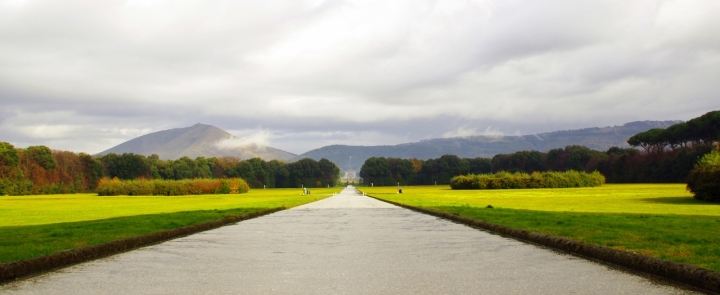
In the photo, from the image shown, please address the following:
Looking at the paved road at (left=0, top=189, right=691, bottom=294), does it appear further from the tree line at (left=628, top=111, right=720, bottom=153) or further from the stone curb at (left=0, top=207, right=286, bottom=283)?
the tree line at (left=628, top=111, right=720, bottom=153)

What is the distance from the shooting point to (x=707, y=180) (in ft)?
140

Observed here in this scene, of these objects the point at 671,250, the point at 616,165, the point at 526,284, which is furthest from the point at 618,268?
the point at 616,165

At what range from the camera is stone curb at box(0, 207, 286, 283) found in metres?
9.38

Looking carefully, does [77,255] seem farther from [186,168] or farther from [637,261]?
[186,168]

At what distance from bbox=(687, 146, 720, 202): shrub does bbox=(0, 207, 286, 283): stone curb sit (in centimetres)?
3826

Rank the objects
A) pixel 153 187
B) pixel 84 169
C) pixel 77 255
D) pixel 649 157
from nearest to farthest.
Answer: pixel 77 255 < pixel 153 187 < pixel 649 157 < pixel 84 169

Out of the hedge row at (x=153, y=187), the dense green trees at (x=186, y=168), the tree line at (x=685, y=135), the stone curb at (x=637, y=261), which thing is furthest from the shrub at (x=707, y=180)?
the dense green trees at (x=186, y=168)

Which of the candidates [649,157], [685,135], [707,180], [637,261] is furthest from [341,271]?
[685,135]

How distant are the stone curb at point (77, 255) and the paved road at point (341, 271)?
0.34m

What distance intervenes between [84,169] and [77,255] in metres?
137

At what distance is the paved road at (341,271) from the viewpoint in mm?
8102

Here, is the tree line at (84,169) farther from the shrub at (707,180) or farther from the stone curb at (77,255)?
the shrub at (707,180)

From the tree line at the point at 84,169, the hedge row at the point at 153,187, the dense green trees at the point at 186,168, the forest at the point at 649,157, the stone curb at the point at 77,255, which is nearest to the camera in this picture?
the stone curb at the point at 77,255

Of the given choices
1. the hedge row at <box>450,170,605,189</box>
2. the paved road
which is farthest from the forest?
the paved road
